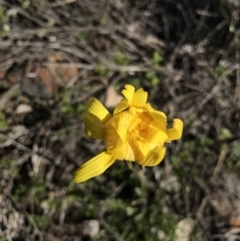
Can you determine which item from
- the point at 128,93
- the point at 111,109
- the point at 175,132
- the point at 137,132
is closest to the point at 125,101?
the point at 128,93

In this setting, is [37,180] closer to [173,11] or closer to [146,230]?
[146,230]

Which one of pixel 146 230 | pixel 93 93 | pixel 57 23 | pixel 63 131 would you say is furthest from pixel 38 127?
pixel 146 230

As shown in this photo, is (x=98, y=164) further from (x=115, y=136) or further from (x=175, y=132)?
(x=175, y=132)

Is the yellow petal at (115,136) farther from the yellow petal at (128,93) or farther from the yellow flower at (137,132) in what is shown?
the yellow petal at (128,93)

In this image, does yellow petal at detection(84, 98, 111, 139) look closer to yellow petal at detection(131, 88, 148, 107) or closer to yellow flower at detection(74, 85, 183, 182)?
yellow flower at detection(74, 85, 183, 182)

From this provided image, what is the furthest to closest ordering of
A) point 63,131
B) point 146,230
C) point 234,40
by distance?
point 234,40 → point 63,131 → point 146,230

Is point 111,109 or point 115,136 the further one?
point 111,109

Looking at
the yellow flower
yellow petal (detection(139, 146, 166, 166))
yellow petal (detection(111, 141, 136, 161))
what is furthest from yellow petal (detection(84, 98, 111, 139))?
yellow petal (detection(139, 146, 166, 166))
